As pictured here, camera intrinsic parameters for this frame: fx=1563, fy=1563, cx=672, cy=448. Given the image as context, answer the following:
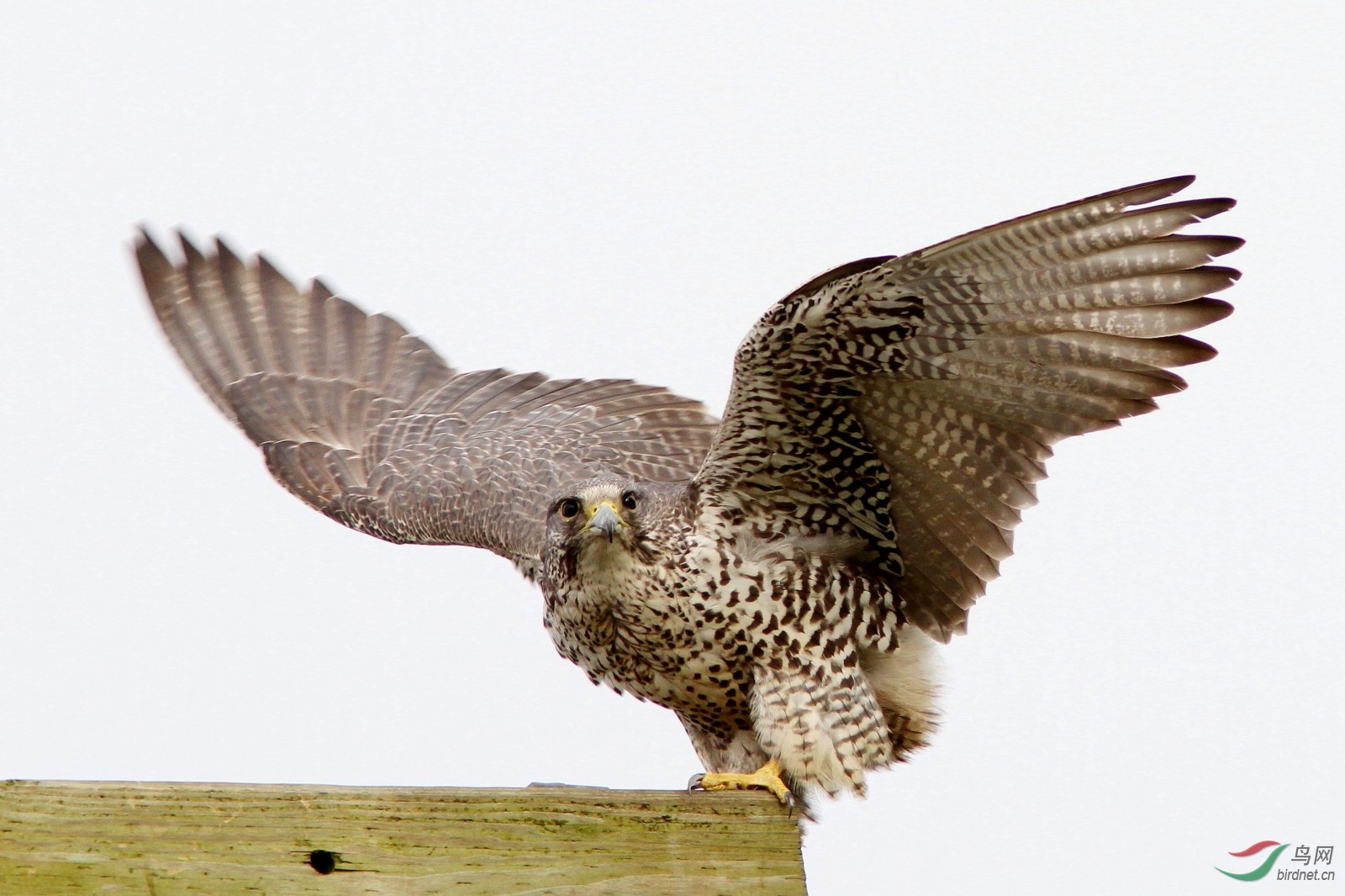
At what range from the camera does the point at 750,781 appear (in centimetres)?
441

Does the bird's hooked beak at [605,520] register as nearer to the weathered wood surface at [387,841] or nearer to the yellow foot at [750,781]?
the yellow foot at [750,781]

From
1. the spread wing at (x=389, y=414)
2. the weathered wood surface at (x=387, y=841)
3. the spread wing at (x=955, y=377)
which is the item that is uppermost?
the spread wing at (x=389, y=414)

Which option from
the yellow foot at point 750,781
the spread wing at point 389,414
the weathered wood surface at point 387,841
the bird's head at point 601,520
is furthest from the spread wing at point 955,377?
the weathered wood surface at point 387,841

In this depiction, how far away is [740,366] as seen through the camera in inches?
185

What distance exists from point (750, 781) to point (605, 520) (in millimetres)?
947

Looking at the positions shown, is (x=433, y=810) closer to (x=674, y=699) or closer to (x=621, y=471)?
(x=674, y=699)

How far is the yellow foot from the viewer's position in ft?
14.4

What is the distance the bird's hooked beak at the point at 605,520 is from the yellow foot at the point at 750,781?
0.80 metres

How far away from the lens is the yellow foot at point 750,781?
14.4 feet

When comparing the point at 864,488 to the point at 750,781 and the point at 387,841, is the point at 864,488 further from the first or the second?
the point at 387,841

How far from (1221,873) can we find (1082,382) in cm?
159

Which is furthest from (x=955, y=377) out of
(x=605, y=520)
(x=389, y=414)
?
(x=389, y=414)

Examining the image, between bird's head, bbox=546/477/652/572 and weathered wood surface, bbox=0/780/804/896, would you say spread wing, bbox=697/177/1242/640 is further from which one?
weathered wood surface, bbox=0/780/804/896

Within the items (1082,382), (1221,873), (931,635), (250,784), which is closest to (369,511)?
(931,635)
